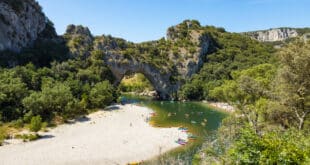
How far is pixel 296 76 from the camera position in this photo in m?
21.5

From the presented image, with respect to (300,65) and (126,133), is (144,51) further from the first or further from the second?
(300,65)


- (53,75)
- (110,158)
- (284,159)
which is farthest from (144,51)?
(284,159)

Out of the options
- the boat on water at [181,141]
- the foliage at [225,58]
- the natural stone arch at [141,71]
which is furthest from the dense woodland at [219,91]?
the boat on water at [181,141]

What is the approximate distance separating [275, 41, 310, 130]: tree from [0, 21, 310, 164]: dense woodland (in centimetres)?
7

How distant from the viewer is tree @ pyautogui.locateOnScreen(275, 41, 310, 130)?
21.0m

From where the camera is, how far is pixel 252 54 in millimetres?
123812

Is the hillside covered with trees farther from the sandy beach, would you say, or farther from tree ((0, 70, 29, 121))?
the sandy beach

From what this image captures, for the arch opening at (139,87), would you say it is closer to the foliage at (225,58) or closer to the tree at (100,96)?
the foliage at (225,58)

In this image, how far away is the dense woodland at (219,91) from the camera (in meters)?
11.3

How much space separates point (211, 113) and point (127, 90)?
224 feet

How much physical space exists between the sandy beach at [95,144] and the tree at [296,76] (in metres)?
12.1

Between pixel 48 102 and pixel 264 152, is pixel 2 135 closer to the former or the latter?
pixel 48 102

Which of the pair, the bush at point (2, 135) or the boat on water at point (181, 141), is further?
the boat on water at point (181, 141)

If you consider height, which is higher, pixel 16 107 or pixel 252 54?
pixel 252 54
